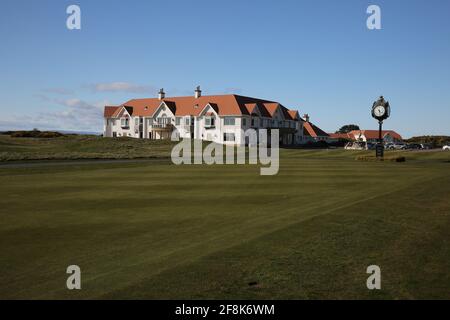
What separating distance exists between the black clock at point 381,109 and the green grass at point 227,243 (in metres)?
34.2

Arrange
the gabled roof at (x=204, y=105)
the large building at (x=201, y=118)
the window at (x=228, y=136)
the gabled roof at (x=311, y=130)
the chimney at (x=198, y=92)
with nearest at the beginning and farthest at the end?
1. the window at (x=228, y=136)
2. the large building at (x=201, y=118)
3. the gabled roof at (x=204, y=105)
4. the chimney at (x=198, y=92)
5. the gabled roof at (x=311, y=130)

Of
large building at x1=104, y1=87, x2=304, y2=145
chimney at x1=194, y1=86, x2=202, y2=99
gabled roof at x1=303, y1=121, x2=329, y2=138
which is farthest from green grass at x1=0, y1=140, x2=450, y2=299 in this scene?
gabled roof at x1=303, y1=121, x2=329, y2=138

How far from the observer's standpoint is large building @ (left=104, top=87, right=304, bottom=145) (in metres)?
97.3

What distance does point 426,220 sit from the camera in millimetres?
12961

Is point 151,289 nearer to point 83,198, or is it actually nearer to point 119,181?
point 83,198

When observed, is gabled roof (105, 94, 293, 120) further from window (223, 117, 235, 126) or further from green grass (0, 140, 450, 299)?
green grass (0, 140, 450, 299)

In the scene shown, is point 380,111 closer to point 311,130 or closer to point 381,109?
point 381,109

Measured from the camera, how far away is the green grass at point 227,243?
7617mm

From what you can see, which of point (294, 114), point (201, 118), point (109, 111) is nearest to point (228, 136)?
point (201, 118)

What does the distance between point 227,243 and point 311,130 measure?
130718 mm

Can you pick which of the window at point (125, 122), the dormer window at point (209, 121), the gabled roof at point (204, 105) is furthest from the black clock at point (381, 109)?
→ the window at point (125, 122)

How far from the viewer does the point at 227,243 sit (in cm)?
1055

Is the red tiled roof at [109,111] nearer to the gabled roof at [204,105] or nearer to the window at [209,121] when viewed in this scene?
the gabled roof at [204,105]

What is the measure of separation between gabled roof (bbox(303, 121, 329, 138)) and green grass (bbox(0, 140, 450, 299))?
117671mm
